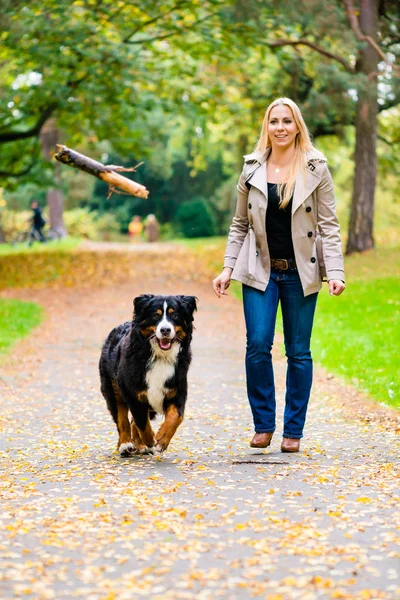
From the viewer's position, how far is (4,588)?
13.6ft

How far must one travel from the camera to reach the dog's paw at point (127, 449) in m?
7.33

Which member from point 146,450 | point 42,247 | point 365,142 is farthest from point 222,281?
point 42,247

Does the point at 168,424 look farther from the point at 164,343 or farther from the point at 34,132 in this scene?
the point at 34,132

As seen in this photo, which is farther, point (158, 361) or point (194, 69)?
point (194, 69)

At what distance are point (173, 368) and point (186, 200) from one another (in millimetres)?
52296

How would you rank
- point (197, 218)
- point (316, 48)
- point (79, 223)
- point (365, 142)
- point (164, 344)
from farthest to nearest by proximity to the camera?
point (197, 218) → point (79, 223) → point (365, 142) → point (316, 48) → point (164, 344)

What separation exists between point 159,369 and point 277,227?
4.41 ft

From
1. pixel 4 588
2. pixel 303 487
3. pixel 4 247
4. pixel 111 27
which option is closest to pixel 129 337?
pixel 303 487

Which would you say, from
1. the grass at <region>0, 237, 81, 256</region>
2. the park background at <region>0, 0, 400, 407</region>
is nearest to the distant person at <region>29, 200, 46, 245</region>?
the grass at <region>0, 237, 81, 256</region>

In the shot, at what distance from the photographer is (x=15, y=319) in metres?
17.7

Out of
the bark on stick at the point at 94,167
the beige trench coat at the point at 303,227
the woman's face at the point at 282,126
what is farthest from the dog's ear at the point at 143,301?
the bark on stick at the point at 94,167

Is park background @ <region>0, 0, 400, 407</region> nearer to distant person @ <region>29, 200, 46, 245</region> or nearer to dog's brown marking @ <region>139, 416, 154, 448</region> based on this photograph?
distant person @ <region>29, 200, 46, 245</region>

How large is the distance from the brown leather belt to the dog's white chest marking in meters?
0.93

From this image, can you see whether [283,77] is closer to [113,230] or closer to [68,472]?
[68,472]
